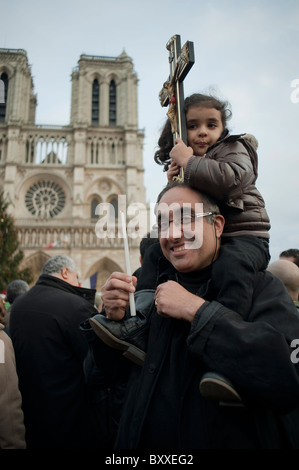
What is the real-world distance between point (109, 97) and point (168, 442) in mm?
31163

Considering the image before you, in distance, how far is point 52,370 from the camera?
2.48m

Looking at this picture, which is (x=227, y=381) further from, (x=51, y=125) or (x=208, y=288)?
(x=51, y=125)

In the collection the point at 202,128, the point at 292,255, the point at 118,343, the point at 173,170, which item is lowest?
the point at 118,343

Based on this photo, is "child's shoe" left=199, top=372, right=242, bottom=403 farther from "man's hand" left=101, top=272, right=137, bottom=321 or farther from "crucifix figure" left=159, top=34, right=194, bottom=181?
"crucifix figure" left=159, top=34, right=194, bottom=181

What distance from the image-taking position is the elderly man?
1.12 metres

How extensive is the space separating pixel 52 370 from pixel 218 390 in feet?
5.68

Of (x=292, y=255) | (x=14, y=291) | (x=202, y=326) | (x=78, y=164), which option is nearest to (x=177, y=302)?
(x=202, y=326)

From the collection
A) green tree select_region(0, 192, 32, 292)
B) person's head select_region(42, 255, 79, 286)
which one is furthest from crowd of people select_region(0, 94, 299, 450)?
green tree select_region(0, 192, 32, 292)

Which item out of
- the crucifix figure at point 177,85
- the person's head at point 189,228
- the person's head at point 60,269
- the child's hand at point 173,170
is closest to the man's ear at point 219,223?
the person's head at point 189,228

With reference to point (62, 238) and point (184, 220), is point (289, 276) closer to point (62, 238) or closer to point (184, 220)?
point (184, 220)

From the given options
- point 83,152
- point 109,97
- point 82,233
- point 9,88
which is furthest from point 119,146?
point 9,88

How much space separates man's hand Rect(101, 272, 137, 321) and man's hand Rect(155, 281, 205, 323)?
137mm

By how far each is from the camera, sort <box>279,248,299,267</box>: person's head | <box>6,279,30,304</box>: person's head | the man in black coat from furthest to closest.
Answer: <box>6,279,30,304</box>: person's head → <box>279,248,299,267</box>: person's head → the man in black coat

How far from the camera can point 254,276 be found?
4.37 ft
